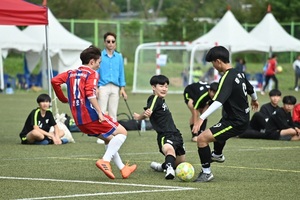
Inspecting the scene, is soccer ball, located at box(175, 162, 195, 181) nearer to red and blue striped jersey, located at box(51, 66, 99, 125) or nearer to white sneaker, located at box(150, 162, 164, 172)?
white sneaker, located at box(150, 162, 164, 172)

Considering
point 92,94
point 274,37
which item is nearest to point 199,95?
point 92,94

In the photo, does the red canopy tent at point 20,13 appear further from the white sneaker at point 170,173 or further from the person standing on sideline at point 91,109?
the white sneaker at point 170,173

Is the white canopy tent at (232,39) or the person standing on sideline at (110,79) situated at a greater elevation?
the person standing on sideline at (110,79)

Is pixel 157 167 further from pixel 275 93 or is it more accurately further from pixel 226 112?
pixel 275 93

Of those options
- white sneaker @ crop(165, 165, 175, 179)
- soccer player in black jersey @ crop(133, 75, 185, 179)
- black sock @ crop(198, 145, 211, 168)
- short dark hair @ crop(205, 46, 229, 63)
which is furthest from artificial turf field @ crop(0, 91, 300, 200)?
short dark hair @ crop(205, 46, 229, 63)

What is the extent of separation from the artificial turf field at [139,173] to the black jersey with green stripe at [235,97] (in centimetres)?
81

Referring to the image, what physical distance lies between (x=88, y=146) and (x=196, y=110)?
2.46 meters

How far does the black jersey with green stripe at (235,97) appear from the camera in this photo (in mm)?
11242

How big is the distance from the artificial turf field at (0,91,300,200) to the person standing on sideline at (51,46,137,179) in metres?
0.28

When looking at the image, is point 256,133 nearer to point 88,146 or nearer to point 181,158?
point 88,146

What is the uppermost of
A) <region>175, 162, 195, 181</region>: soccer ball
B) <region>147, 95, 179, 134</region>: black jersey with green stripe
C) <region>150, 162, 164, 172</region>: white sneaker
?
<region>147, 95, 179, 134</region>: black jersey with green stripe

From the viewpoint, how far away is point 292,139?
17719mm

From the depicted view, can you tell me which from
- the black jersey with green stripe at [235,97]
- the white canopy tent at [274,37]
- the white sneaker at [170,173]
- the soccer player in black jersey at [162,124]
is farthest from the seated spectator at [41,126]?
the white canopy tent at [274,37]

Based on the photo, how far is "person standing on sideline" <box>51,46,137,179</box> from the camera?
11.4 m
